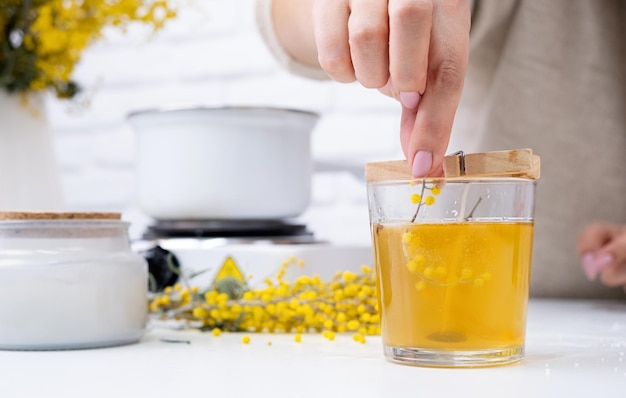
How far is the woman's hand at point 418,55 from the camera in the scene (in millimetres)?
582

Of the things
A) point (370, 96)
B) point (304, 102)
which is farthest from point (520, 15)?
point (304, 102)

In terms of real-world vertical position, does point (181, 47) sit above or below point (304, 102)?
above

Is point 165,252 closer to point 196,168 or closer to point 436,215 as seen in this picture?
point 196,168

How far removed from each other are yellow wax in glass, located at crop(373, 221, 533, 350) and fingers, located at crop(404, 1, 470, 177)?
0.16ft

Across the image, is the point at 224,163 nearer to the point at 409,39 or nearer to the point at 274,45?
the point at 274,45

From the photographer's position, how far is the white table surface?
0.54 meters

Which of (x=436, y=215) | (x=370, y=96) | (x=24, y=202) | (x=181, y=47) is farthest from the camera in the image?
(x=181, y=47)

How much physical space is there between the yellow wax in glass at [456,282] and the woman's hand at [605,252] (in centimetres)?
45

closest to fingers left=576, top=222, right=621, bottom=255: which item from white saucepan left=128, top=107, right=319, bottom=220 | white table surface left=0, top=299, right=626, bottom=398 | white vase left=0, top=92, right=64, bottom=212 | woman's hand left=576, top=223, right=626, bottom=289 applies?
woman's hand left=576, top=223, right=626, bottom=289

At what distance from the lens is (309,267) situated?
993 mm

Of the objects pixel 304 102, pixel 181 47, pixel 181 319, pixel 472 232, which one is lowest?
pixel 181 319

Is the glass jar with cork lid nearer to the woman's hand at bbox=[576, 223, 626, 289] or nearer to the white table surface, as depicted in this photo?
the white table surface

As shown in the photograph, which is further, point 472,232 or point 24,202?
point 24,202

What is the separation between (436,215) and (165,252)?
430mm
